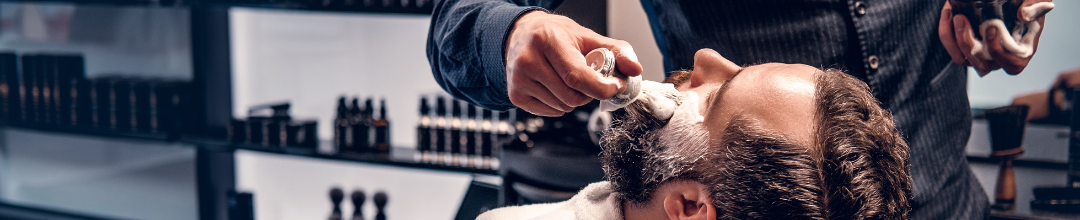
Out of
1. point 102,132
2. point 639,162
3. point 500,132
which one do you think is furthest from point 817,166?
point 102,132

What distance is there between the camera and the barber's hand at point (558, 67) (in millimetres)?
589

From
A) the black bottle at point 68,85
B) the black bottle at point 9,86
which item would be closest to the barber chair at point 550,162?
the black bottle at point 68,85

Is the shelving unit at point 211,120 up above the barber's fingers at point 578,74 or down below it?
below

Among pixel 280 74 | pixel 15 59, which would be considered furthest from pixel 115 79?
pixel 280 74

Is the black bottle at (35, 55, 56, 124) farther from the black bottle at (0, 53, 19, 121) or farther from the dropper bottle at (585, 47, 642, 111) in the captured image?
the dropper bottle at (585, 47, 642, 111)

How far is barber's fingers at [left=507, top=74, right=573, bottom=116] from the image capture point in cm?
64

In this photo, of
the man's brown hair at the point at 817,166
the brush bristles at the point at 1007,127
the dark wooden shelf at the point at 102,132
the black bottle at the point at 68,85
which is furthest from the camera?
the black bottle at the point at 68,85

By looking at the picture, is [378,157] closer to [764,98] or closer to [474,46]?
[474,46]

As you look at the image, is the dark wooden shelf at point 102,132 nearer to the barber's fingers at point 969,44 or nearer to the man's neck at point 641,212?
the man's neck at point 641,212

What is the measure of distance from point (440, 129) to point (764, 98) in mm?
1632

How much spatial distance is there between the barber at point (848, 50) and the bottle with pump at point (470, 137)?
1.22m

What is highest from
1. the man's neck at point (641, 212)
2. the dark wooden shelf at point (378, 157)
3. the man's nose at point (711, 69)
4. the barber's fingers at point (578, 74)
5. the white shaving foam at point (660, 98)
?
the barber's fingers at point (578, 74)

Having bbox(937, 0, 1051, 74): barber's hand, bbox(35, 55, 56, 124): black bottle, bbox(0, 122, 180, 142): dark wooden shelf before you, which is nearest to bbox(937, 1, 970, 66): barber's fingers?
bbox(937, 0, 1051, 74): barber's hand

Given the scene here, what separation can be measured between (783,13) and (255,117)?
2.02 metres
